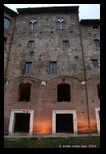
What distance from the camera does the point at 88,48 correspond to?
19.4 metres

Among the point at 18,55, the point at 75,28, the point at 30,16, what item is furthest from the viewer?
the point at 30,16

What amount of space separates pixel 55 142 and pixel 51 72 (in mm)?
7498

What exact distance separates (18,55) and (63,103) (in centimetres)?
Answer: 758

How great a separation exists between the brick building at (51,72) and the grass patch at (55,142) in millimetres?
1737

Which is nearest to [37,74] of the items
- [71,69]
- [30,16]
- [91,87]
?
[71,69]

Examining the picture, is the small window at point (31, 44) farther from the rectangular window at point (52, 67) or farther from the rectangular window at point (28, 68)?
the rectangular window at point (52, 67)

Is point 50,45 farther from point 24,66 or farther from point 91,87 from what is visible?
point 91,87

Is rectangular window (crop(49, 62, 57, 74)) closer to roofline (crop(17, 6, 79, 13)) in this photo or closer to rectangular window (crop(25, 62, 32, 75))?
rectangular window (crop(25, 62, 32, 75))

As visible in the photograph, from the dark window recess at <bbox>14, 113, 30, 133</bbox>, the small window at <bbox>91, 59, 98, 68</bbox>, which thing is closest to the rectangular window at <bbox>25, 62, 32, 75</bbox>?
the dark window recess at <bbox>14, 113, 30, 133</bbox>

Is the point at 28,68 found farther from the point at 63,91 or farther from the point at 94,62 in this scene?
the point at 94,62

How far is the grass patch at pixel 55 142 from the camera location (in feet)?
38.4

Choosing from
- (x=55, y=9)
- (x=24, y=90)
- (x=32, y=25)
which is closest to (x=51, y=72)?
(x=24, y=90)

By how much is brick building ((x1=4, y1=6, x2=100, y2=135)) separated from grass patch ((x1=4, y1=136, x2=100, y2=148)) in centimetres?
174

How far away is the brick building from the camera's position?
14938 mm
